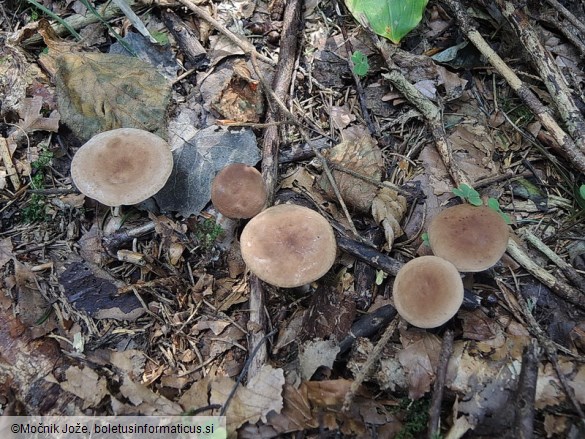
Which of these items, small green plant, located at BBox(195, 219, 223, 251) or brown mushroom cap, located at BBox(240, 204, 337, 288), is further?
small green plant, located at BBox(195, 219, 223, 251)

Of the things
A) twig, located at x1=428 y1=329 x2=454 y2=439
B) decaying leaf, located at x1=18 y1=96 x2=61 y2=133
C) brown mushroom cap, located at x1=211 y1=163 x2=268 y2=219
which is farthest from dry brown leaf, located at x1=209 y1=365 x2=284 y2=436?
decaying leaf, located at x1=18 y1=96 x2=61 y2=133

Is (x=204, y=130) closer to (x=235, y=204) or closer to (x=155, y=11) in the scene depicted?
(x=235, y=204)

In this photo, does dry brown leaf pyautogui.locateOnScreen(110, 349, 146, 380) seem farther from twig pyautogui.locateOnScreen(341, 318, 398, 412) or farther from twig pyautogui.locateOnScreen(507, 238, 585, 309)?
twig pyautogui.locateOnScreen(507, 238, 585, 309)

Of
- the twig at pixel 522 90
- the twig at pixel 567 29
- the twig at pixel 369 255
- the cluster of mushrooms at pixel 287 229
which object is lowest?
the twig at pixel 369 255

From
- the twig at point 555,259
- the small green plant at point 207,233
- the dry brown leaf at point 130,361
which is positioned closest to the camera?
the dry brown leaf at point 130,361

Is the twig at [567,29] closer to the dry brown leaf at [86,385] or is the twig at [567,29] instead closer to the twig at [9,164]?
the dry brown leaf at [86,385]

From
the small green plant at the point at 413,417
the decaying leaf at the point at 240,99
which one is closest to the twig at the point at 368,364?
the small green plant at the point at 413,417

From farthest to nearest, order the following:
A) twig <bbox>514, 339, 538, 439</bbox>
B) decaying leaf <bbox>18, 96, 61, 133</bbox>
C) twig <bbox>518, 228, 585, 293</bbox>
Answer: decaying leaf <bbox>18, 96, 61, 133</bbox> < twig <bbox>518, 228, 585, 293</bbox> < twig <bbox>514, 339, 538, 439</bbox>
